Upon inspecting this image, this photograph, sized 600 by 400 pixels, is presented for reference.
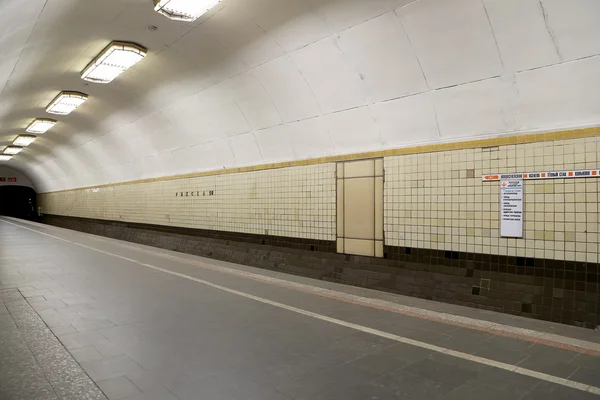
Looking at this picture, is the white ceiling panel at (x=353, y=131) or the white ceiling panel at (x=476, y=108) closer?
the white ceiling panel at (x=476, y=108)

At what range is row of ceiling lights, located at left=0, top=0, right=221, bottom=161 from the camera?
18.3 feet

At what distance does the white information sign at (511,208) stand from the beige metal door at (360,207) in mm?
1854

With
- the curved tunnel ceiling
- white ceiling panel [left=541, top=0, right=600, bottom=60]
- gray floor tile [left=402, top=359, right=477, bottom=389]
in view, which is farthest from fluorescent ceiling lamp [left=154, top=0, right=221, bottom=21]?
gray floor tile [left=402, top=359, right=477, bottom=389]

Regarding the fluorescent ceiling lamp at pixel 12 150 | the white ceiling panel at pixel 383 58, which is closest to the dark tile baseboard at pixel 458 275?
the white ceiling panel at pixel 383 58

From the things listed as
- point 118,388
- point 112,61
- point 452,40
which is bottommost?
Result: point 118,388

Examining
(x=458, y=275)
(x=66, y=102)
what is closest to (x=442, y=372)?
(x=458, y=275)

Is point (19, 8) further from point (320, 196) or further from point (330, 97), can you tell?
point (320, 196)

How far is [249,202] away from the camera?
916 cm

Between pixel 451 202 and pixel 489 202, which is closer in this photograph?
pixel 489 202

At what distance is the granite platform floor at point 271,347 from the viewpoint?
297cm

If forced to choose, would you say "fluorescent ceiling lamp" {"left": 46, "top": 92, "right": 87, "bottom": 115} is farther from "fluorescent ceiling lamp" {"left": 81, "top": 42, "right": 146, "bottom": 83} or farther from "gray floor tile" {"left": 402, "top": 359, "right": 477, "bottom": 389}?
"gray floor tile" {"left": 402, "top": 359, "right": 477, "bottom": 389}

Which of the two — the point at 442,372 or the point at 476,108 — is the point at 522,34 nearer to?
the point at 476,108

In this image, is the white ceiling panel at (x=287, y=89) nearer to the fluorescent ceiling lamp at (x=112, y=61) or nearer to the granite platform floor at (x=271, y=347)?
the fluorescent ceiling lamp at (x=112, y=61)

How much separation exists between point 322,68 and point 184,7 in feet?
7.29
